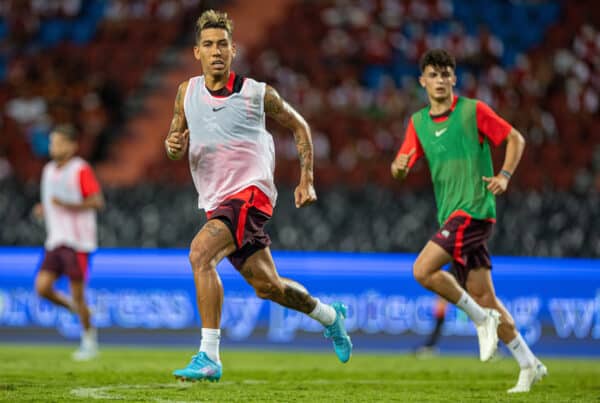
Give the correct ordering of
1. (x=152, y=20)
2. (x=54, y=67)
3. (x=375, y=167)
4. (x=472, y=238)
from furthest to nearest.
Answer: (x=152, y=20), (x=54, y=67), (x=375, y=167), (x=472, y=238)

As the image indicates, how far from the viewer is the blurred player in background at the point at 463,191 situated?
7.00 m

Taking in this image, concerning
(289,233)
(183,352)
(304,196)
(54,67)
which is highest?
(54,67)

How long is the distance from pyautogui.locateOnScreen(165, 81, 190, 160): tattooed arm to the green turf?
1468mm

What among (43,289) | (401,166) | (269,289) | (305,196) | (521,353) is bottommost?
(43,289)

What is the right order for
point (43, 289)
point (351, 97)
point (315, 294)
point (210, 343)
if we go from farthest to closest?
point (351, 97)
point (315, 294)
point (43, 289)
point (210, 343)

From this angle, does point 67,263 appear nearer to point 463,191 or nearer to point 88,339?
point 88,339

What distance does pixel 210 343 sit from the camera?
19.6 ft

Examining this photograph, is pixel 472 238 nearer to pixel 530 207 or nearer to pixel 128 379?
pixel 128 379

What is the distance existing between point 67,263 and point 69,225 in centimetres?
41

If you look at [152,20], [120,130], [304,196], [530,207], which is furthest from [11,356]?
[152,20]

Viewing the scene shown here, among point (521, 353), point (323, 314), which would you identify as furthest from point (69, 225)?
point (521, 353)

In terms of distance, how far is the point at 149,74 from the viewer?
2034 centimetres

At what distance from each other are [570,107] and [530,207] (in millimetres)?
4806

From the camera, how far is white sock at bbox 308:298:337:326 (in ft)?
22.6
